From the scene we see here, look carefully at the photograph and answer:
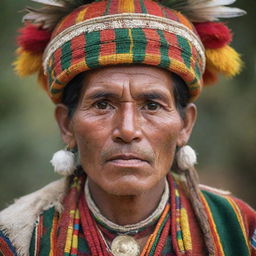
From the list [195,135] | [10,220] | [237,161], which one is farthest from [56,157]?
[237,161]

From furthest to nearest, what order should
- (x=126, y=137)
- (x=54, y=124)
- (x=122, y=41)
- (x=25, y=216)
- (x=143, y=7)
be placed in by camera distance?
(x=54, y=124), (x=25, y=216), (x=143, y=7), (x=122, y=41), (x=126, y=137)

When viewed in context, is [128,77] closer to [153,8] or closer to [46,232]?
[153,8]

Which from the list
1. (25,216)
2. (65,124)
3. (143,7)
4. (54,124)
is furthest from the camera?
(54,124)

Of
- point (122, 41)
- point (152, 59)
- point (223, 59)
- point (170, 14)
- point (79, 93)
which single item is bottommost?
point (79, 93)

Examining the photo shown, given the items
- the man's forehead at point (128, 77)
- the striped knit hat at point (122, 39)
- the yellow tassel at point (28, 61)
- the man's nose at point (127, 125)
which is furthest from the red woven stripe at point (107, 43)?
the yellow tassel at point (28, 61)

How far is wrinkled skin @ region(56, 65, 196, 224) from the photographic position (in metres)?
2.66

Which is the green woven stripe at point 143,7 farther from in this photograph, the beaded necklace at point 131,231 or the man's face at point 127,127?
the beaded necklace at point 131,231

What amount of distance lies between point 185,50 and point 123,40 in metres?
0.39

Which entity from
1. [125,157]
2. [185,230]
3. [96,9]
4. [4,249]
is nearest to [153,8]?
[96,9]

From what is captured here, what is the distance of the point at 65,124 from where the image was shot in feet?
10.3

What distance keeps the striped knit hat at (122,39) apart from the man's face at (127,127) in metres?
0.09

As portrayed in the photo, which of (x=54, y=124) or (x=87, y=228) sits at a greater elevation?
(x=87, y=228)

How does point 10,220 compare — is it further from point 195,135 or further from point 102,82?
point 195,135

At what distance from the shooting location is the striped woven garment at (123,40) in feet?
8.88
